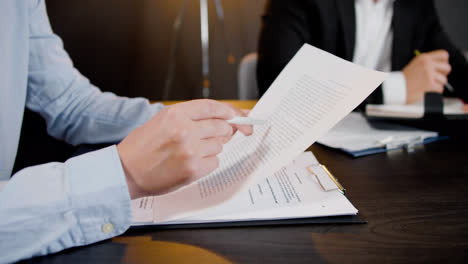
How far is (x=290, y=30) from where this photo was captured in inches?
49.4

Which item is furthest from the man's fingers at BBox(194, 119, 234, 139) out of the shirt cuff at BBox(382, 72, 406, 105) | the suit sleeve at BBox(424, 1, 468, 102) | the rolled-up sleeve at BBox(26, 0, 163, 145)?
the suit sleeve at BBox(424, 1, 468, 102)

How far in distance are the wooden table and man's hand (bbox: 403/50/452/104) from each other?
0.62 metres

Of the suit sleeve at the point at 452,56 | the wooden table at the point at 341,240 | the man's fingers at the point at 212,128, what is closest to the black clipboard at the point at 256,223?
the wooden table at the point at 341,240

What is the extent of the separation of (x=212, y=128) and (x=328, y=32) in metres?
1.02

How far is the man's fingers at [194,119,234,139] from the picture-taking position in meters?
0.38

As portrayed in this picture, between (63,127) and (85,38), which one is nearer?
(63,127)

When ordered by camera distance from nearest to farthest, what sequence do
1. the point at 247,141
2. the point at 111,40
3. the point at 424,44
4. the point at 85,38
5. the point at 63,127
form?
1. the point at 247,141
2. the point at 63,127
3. the point at 424,44
4. the point at 85,38
5. the point at 111,40

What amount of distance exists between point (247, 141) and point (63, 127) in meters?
0.48

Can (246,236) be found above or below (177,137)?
below

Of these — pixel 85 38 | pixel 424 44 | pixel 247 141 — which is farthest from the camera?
pixel 85 38

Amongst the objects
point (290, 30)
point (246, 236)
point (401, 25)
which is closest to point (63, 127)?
point (246, 236)

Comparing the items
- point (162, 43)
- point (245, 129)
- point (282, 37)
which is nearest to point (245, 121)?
point (245, 129)

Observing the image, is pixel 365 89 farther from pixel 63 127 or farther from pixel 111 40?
pixel 111 40

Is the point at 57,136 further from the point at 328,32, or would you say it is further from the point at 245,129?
the point at 328,32
